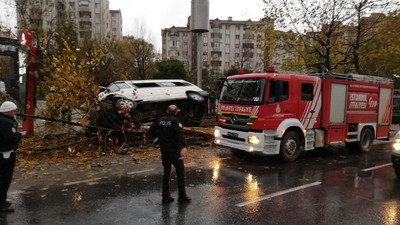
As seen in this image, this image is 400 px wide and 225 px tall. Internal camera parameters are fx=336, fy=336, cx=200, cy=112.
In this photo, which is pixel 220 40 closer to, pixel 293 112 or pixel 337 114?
pixel 337 114

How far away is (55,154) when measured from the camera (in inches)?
370

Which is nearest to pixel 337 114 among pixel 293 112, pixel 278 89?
pixel 293 112

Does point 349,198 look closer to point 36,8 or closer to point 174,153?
point 174,153

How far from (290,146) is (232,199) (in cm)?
393

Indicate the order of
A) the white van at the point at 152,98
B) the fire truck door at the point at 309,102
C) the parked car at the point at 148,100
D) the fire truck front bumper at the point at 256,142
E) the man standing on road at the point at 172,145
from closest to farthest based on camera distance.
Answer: the man standing on road at the point at 172,145 < the fire truck front bumper at the point at 256,142 < the fire truck door at the point at 309,102 < the parked car at the point at 148,100 < the white van at the point at 152,98

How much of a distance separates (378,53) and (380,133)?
4990 millimetres

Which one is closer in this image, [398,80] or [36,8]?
[36,8]

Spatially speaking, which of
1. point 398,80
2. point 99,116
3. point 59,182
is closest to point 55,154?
point 99,116

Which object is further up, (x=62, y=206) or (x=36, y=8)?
(x=36, y=8)

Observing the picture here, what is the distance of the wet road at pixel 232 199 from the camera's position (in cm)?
505

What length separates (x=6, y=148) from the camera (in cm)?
518

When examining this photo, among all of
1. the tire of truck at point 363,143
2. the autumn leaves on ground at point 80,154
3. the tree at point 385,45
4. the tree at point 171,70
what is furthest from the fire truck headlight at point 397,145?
the tree at point 171,70

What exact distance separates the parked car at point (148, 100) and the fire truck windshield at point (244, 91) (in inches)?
114

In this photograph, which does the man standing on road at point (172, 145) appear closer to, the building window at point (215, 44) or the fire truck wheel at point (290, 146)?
the fire truck wheel at point (290, 146)
